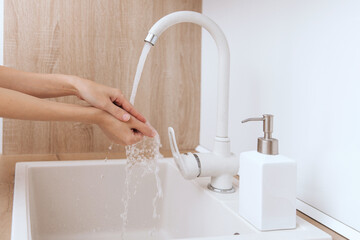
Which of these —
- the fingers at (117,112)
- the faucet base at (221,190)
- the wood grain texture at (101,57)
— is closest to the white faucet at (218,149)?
the faucet base at (221,190)

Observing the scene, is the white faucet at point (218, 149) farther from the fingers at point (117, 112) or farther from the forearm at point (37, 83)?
the forearm at point (37, 83)

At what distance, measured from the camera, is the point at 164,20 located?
2.51ft

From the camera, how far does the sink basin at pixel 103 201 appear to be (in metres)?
0.91

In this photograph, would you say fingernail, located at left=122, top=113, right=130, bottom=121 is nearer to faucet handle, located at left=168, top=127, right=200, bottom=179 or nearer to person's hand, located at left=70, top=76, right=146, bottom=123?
person's hand, located at left=70, top=76, right=146, bottom=123

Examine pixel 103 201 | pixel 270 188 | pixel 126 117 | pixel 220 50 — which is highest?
pixel 220 50

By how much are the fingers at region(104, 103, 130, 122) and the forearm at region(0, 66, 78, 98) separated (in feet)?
0.46

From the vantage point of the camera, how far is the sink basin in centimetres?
91

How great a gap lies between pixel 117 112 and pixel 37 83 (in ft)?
0.86

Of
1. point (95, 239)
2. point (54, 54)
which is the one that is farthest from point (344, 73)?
point (54, 54)

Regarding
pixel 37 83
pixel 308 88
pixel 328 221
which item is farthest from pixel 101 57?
pixel 328 221

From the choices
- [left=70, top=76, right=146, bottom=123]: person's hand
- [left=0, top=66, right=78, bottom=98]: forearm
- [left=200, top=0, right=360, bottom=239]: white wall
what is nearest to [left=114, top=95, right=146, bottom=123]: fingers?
[left=70, top=76, right=146, bottom=123]: person's hand

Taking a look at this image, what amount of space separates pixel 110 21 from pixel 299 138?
0.72 meters

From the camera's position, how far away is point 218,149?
81cm

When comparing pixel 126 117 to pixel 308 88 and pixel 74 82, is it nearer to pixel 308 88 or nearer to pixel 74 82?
pixel 74 82
